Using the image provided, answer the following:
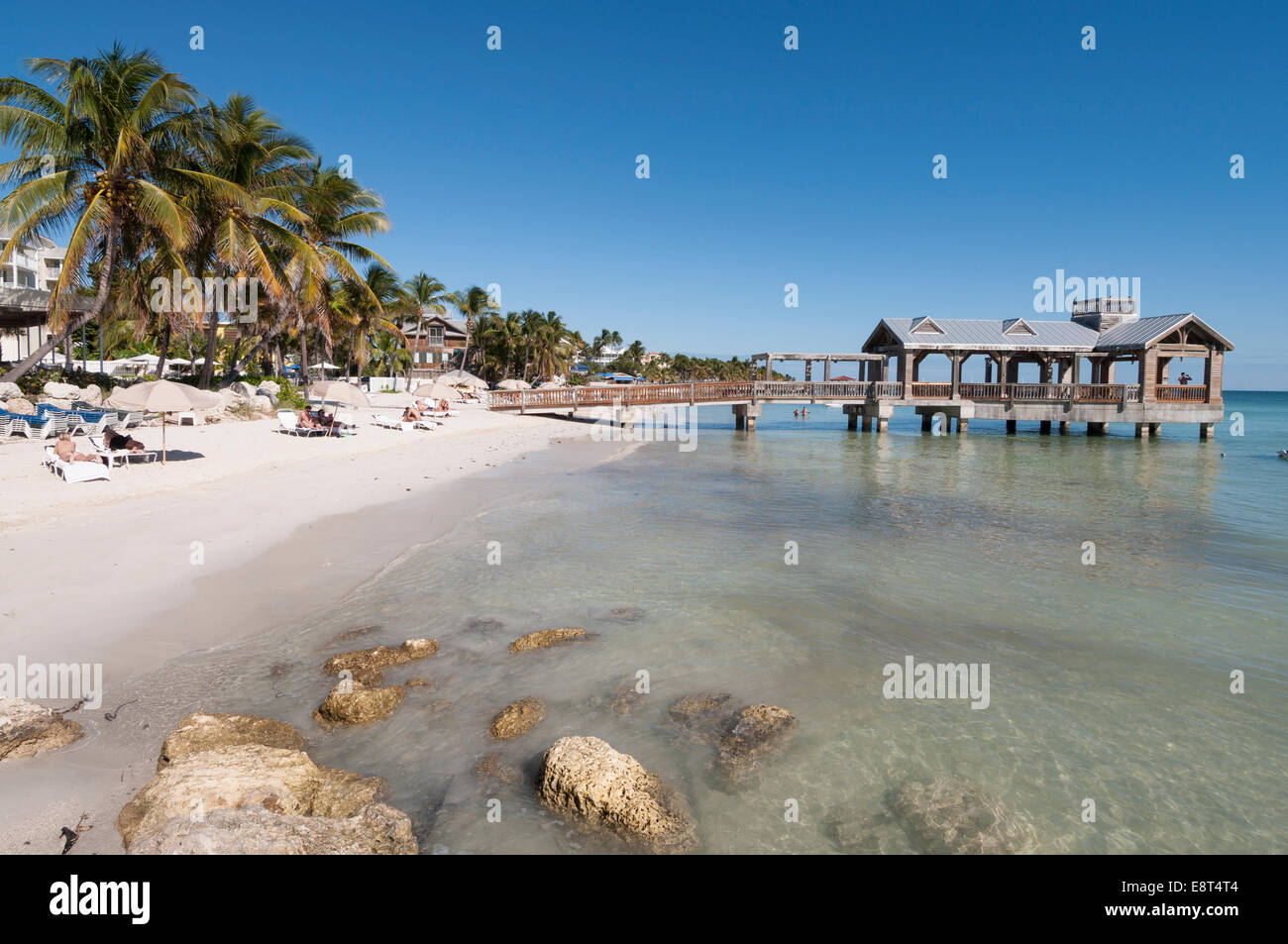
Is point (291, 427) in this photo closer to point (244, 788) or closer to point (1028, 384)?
point (244, 788)

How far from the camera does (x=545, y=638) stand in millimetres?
7805

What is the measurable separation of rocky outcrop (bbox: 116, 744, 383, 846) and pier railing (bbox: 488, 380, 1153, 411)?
3611 centimetres

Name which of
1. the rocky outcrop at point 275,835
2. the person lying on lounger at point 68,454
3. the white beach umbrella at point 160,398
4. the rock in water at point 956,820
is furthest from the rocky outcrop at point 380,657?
the white beach umbrella at point 160,398

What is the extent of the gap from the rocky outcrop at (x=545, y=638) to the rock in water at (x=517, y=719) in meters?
1.33

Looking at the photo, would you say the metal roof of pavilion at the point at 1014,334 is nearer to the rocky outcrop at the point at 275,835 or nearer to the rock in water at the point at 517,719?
the rock in water at the point at 517,719

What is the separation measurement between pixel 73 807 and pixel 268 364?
50.1m

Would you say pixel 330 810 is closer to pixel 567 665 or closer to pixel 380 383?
pixel 567 665

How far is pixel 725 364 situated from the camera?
435 ft

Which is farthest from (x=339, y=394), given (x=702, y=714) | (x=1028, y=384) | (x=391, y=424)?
(x=1028, y=384)

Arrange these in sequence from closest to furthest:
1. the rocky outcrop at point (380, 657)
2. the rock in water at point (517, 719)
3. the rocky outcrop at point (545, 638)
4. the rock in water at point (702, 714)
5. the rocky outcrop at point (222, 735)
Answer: the rocky outcrop at point (222, 735) → the rock in water at point (517, 719) → the rock in water at point (702, 714) → the rocky outcrop at point (380, 657) → the rocky outcrop at point (545, 638)

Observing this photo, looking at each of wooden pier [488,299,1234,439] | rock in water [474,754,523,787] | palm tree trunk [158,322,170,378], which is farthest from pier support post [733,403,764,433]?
rock in water [474,754,523,787]

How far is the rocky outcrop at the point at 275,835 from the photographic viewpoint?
3.76m

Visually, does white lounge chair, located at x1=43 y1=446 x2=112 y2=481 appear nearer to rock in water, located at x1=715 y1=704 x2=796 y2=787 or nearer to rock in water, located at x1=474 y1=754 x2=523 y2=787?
rock in water, located at x1=474 y1=754 x2=523 y2=787

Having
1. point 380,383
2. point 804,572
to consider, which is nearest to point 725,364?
point 380,383
